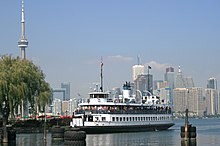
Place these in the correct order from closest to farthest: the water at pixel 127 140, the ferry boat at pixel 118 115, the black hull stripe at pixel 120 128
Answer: the water at pixel 127 140, the black hull stripe at pixel 120 128, the ferry boat at pixel 118 115

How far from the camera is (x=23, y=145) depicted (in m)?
48.3

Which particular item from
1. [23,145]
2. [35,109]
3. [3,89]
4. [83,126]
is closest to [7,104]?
[3,89]

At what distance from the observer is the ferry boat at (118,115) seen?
2849 inches

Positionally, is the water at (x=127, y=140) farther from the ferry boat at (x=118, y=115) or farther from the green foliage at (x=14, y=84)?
the ferry boat at (x=118, y=115)

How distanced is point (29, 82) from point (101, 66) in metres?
25.5

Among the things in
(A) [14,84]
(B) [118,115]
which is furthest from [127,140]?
(B) [118,115]

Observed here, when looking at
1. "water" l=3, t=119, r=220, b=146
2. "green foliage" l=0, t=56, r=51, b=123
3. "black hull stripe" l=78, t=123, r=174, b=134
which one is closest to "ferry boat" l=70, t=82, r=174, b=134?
"black hull stripe" l=78, t=123, r=174, b=134

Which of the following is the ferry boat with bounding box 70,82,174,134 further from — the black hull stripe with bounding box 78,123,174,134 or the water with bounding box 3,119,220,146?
the water with bounding box 3,119,220,146

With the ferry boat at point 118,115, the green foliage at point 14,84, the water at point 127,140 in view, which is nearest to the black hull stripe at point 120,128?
the ferry boat at point 118,115

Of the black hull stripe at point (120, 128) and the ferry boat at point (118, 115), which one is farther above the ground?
the ferry boat at point (118, 115)

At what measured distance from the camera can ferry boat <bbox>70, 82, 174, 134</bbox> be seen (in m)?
72.4

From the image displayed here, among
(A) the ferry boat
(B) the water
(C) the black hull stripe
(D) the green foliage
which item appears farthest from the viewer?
(A) the ferry boat

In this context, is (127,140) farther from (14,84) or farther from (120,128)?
(120,128)

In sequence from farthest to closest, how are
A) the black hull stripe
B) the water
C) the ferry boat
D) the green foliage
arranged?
the ferry boat, the black hull stripe, the water, the green foliage
